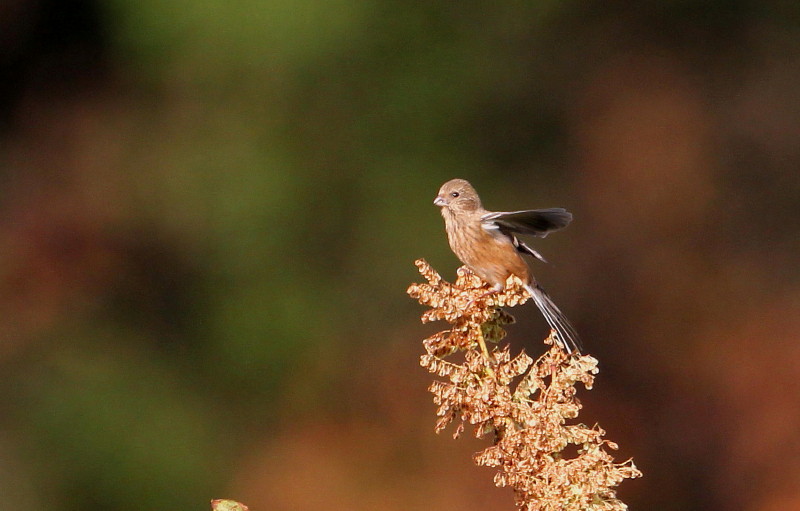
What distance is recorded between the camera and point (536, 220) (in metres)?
1.89

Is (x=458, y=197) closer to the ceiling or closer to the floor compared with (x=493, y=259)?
closer to the ceiling

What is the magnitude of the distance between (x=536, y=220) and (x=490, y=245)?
0.49 m

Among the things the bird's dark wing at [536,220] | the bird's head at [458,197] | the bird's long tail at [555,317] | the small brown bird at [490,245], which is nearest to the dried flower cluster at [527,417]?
the bird's dark wing at [536,220]

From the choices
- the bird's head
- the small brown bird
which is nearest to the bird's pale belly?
the small brown bird

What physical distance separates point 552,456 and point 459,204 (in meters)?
1.34

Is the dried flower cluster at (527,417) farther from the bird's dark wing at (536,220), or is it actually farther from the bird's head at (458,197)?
the bird's head at (458,197)

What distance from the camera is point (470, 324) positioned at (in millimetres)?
1422

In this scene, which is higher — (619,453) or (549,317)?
(619,453)

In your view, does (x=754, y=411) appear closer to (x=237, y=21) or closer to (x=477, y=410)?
(x=237, y=21)

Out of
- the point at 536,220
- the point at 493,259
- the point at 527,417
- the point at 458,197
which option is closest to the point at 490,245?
the point at 493,259

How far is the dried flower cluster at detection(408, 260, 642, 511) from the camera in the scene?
1.21 meters

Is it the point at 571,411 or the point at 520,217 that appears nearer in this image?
the point at 571,411

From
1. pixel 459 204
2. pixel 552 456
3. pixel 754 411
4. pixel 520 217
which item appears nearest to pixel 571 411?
pixel 552 456

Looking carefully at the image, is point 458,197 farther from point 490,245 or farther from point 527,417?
point 527,417
